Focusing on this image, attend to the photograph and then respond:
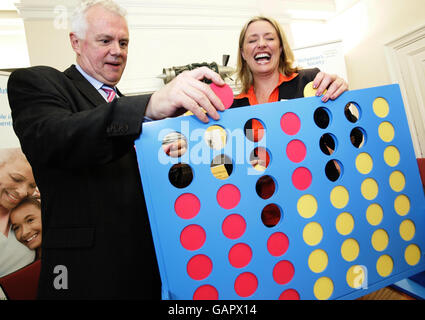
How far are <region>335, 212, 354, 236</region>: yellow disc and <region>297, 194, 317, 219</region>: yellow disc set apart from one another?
0.06 metres

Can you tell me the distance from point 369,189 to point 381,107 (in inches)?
6.8

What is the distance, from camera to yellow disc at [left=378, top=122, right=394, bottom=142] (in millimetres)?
528

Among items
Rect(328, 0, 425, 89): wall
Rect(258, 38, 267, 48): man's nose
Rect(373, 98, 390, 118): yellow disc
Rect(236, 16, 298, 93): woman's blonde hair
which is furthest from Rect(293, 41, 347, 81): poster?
Rect(373, 98, 390, 118): yellow disc

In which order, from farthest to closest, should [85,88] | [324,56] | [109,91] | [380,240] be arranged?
[324,56] → [109,91] → [85,88] → [380,240]

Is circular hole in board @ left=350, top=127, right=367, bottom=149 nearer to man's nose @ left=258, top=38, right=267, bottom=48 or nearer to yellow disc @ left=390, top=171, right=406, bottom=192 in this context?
yellow disc @ left=390, top=171, right=406, bottom=192

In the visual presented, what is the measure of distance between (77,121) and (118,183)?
0.21 meters

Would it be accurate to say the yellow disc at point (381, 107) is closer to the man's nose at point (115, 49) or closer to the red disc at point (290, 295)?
the red disc at point (290, 295)

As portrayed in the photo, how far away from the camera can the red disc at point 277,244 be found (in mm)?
450

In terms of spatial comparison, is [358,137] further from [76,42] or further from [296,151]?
[76,42]

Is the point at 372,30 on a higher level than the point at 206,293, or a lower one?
higher

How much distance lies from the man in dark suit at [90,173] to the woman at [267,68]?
2.12 feet

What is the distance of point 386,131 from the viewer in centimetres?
53

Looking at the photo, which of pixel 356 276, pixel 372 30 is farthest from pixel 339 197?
pixel 372 30
